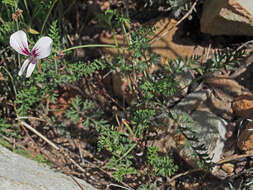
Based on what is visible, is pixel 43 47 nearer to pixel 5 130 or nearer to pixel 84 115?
pixel 84 115

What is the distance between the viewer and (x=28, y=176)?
66.1 inches

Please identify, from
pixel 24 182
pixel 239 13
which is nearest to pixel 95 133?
pixel 24 182

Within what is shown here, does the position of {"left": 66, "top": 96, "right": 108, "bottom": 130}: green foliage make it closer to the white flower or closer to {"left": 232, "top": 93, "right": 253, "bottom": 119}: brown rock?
the white flower

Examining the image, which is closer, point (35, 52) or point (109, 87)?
point (35, 52)

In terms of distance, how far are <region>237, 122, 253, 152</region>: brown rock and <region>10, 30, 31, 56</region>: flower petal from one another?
4.43 feet

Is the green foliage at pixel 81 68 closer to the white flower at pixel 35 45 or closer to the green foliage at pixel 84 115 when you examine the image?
the green foliage at pixel 84 115

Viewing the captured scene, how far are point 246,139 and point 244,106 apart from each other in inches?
9.1

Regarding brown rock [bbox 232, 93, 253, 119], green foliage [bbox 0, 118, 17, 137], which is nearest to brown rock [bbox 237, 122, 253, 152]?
brown rock [bbox 232, 93, 253, 119]

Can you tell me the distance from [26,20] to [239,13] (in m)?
1.44

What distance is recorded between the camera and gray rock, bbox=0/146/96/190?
1.56 meters

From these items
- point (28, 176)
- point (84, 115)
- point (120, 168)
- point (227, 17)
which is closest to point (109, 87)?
point (84, 115)

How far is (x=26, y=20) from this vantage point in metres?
2.30

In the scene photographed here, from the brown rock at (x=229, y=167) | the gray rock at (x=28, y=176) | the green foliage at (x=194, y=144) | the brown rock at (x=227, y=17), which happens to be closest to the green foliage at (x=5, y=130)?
the gray rock at (x=28, y=176)

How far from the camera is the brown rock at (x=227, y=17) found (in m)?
2.23
